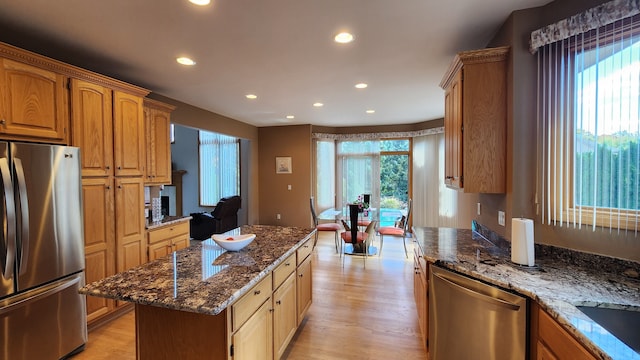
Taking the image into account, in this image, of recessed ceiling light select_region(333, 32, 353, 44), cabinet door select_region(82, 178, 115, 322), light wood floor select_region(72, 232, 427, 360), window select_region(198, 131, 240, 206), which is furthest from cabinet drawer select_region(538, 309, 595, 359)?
window select_region(198, 131, 240, 206)

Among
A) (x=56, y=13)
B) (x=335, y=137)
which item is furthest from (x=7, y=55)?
(x=335, y=137)

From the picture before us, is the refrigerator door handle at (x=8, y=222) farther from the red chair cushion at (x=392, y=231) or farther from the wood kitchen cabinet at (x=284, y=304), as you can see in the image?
the red chair cushion at (x=392, y=231)

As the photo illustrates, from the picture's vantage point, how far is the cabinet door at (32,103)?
1.92 meters

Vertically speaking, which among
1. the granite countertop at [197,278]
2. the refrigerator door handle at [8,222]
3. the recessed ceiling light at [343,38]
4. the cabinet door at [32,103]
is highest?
the recessed ceiling light at [343,38]

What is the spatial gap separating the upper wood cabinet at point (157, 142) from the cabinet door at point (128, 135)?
0.75 ft

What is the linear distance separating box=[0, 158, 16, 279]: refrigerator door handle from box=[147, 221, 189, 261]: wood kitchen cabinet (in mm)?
1300

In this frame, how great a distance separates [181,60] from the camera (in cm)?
272

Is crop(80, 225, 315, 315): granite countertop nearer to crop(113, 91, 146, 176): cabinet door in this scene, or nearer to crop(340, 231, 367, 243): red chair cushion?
crop(113, 91, 146, 176): cabinet door

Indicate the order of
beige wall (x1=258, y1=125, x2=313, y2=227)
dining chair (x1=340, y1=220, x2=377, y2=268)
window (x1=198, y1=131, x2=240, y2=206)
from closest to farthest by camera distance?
dining chair (x1=340, y1=220, x2=377, y2=268)
beige wall (x1=258, y1=125, x2=313, y2=227)
window (x1=198, y1=131, x2=240, y2=206)

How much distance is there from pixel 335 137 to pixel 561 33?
516cm

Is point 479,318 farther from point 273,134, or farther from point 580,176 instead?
point 273,134

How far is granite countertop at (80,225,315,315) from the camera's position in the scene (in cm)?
130

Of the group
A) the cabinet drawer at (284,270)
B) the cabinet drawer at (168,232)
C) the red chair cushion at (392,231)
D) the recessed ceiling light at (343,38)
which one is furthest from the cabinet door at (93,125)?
the red chair cushion at (392,231)

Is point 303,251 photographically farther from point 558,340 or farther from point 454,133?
point 558,340
